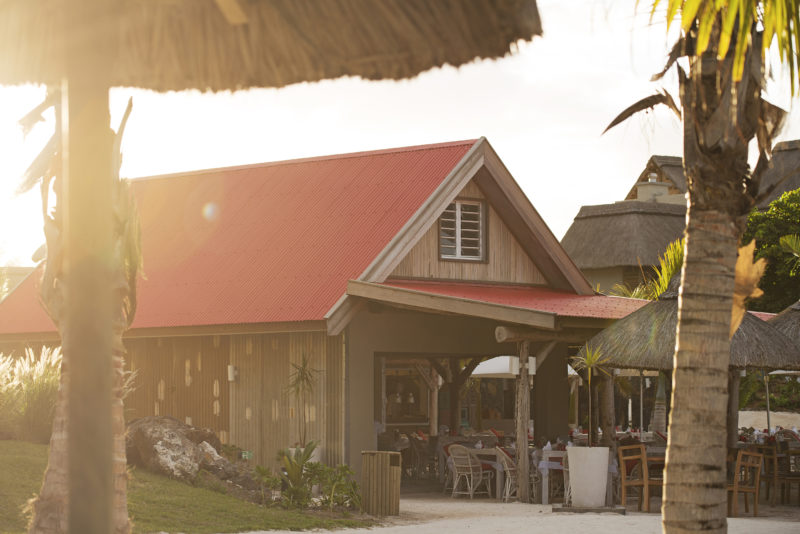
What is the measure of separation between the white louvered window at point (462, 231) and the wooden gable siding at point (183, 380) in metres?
4.52

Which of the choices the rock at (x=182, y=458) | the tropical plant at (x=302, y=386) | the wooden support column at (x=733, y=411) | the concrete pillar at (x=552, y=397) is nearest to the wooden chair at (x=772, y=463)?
the wooden support column at (x=733, y=411)

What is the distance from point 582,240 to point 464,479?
30.6 m

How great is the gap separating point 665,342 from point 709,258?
9849 mm

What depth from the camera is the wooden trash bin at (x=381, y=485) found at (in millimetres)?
17609

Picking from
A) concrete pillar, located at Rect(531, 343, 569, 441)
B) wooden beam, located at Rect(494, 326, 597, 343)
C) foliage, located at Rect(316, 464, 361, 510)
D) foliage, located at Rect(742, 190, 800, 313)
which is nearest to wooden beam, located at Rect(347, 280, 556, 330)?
wooden beam, located at Rect(494, 326, 597, 343)

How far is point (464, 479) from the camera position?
22.6 metres

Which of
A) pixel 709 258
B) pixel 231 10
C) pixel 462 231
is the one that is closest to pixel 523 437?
pixel 462 231

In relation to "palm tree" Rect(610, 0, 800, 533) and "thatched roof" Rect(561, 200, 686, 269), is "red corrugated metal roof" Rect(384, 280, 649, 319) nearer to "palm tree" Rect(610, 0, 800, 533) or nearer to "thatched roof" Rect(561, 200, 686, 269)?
"palm tree" Rect(610, 0, 800, 533)

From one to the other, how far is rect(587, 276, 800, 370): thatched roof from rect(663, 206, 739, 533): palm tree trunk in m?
9.40

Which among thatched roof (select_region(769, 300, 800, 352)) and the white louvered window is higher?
the white louvered window

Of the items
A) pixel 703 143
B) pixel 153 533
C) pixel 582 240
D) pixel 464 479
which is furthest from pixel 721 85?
pixel 582 240

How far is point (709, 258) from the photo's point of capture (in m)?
8.66

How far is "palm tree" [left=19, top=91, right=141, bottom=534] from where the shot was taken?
10.9 meters

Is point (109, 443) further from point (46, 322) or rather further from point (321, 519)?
point (46, 322)
